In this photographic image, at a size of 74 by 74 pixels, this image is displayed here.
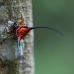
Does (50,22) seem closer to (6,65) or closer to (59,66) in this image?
(59,66)

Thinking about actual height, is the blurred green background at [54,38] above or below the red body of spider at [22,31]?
above

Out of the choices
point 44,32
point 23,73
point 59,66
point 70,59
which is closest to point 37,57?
point 59,66

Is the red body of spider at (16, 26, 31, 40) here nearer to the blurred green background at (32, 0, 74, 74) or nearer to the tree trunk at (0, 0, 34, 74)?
the tree trunk at (0, 0, 34, 74)

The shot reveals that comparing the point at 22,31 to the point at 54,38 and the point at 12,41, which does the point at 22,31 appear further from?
the point at 54,38

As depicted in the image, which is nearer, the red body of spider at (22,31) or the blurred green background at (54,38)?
the red body of spider at (22,31)

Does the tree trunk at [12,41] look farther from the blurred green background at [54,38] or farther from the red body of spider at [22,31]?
the blurred green background at [54,38]

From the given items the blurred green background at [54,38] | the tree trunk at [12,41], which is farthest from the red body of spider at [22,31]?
the blurred green background at [54,38]
